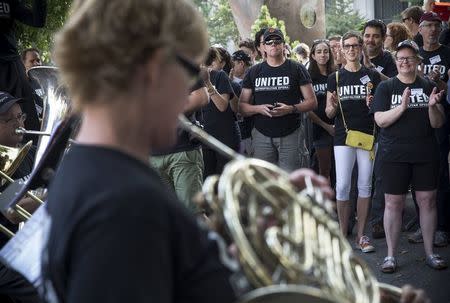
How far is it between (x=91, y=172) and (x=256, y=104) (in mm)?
5976

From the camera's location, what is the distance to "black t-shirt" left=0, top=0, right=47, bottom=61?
234 inches

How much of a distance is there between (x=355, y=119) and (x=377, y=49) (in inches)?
36.2

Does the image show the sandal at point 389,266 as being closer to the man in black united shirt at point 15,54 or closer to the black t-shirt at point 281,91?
the black t-shirt at point 281,91

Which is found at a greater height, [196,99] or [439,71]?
[439,71]

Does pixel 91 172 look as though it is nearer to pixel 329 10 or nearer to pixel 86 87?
pixel 86 87

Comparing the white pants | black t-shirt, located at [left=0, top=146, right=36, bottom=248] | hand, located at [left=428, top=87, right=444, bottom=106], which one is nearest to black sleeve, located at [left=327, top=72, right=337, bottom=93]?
the white pants

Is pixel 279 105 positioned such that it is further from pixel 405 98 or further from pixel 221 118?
pixel 405 98

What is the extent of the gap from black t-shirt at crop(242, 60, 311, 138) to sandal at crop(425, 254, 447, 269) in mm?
1742

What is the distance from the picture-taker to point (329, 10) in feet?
102

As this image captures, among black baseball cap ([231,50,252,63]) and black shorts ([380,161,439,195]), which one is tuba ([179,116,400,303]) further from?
black baseball cap ([231,50,252,63])

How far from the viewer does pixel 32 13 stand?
19.7 ft

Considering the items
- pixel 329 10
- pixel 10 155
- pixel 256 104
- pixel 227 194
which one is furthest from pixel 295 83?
pixel 329 10

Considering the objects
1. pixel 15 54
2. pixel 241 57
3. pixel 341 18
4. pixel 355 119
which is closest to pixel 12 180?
pixel 15 54

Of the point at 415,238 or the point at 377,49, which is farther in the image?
the point at 377,49
